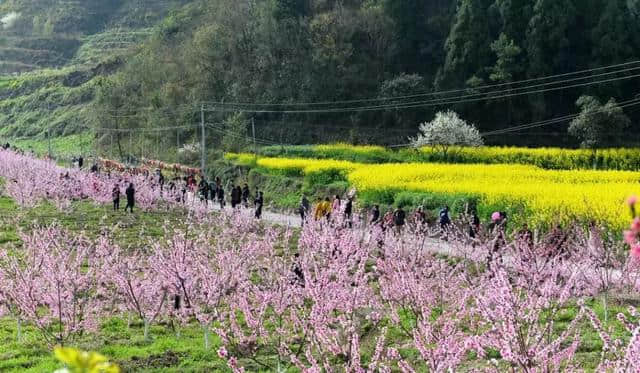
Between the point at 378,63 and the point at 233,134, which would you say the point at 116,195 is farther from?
the point at 378,63

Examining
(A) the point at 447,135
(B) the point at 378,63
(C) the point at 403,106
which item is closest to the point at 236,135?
(C) the point at 403,106

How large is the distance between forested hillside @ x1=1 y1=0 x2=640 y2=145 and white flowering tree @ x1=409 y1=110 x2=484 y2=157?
4235 millimetres

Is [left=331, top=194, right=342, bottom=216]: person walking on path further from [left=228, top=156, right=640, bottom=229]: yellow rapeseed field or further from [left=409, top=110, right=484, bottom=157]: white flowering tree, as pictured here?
[left=409, top=110, right=484, bottom=157]: white flowering tree

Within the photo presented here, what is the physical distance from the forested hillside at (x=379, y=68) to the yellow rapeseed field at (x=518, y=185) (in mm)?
11672

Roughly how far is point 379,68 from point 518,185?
2896 cm

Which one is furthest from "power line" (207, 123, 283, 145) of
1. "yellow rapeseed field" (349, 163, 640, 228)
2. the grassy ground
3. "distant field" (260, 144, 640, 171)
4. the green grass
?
the grassy ground

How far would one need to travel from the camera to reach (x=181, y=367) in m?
8.43

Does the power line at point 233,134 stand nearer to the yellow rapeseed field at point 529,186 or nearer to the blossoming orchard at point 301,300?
the yellow rapeseed field at point 529,186

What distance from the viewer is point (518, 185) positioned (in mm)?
24000

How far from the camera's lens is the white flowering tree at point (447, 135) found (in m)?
39.2

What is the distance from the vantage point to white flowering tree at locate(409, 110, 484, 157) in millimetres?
39219

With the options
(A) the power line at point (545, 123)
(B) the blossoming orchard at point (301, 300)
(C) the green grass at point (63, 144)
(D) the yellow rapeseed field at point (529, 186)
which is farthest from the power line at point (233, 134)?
(B) the blossoming orchard at point (301, 300)

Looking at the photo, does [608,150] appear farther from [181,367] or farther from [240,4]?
[240,4]

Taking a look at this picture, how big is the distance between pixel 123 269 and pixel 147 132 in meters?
47.9
